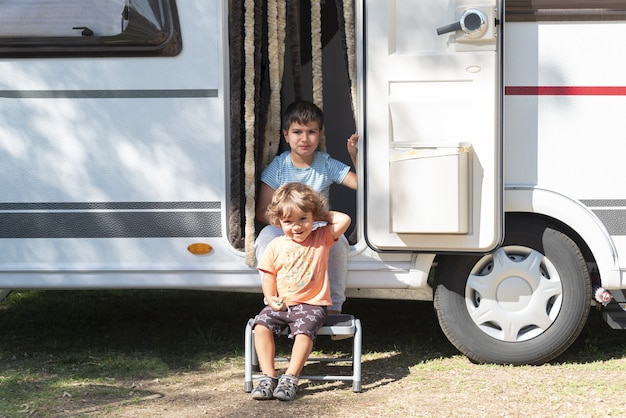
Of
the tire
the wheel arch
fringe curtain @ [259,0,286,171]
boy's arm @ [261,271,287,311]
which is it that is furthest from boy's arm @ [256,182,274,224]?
the wheel arch

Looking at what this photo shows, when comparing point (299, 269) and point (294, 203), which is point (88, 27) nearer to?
point (294, 203)

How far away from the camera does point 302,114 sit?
5.03m

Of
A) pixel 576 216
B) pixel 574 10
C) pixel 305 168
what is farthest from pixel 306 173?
pixel 574 10

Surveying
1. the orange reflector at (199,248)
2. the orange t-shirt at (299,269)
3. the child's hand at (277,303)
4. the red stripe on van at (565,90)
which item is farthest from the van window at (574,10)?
the orange reflector at (199,248)

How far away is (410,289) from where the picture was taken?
513cm

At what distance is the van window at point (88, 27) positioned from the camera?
477cm

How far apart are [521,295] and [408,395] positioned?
0.82 metres

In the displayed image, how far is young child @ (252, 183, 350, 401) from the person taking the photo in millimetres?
4664

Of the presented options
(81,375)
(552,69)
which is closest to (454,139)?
(552,69)

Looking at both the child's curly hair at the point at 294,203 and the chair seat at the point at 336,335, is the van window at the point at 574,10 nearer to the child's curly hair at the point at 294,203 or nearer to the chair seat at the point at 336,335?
the child's curly hair at the point at 294,203

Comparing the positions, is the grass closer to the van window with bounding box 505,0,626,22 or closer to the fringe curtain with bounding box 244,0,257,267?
the fringe curtain with bounding box 244,0,257,267

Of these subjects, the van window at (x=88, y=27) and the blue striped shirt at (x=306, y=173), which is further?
the blue striped shirt at (x=306, y=173)

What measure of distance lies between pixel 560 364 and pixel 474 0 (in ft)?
6.36

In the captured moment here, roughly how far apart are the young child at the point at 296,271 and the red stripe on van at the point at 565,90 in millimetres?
1056
